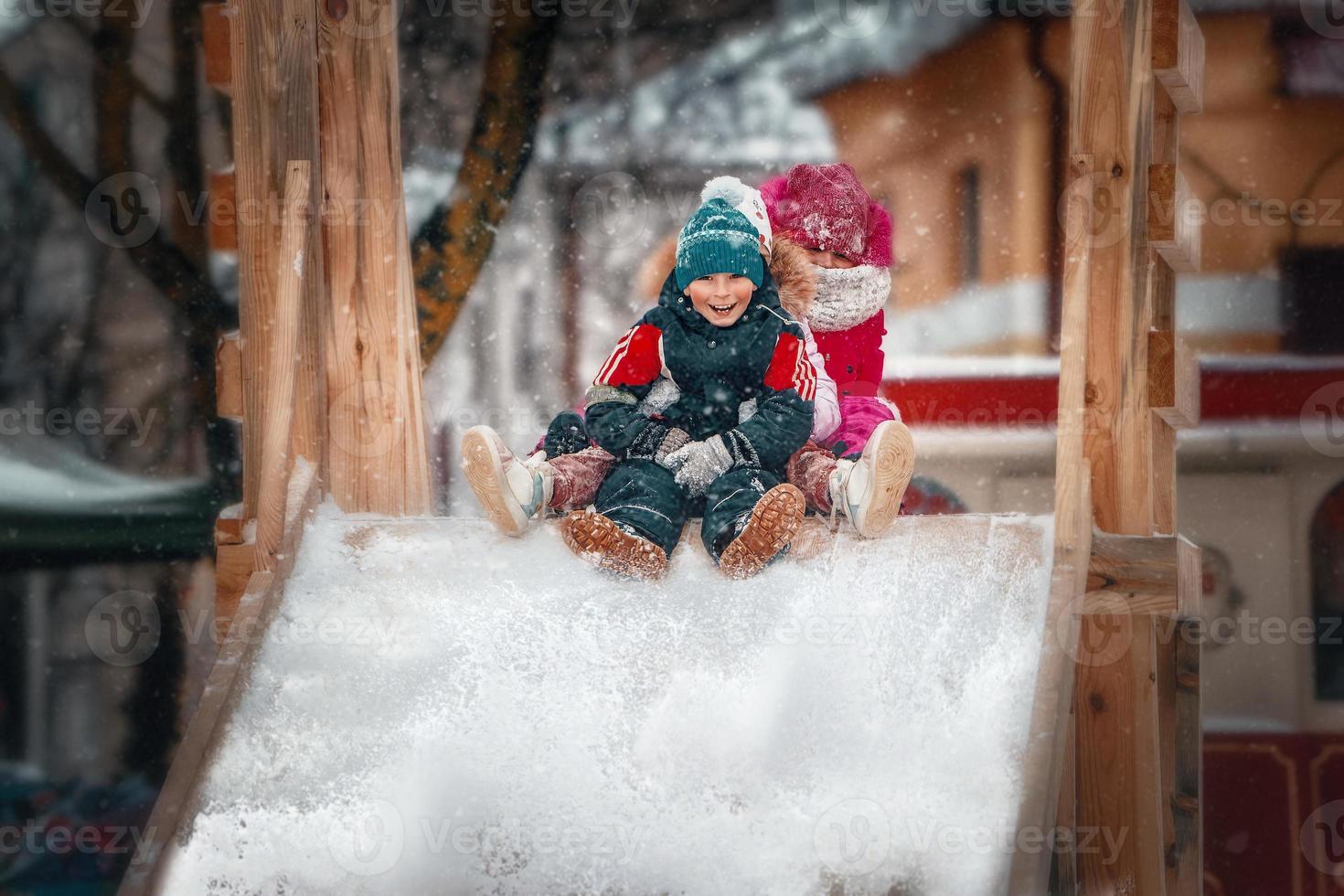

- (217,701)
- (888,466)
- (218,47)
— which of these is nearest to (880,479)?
(888,466)

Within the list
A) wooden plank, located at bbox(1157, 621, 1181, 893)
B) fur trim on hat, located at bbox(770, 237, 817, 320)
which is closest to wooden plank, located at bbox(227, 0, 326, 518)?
fur trim on hat, located at bbox(770, 237, 817, 320)

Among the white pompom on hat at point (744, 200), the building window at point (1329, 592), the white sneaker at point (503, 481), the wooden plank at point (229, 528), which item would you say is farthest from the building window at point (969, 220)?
the wooden plank at point (229, 528)

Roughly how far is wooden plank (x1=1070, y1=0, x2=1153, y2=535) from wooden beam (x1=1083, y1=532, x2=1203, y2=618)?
0.26 ft

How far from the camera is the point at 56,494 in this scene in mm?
5484

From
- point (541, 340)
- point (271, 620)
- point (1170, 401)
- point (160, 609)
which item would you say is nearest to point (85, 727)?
point (160, 609)

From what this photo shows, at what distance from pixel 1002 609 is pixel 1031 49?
4329 millimetres

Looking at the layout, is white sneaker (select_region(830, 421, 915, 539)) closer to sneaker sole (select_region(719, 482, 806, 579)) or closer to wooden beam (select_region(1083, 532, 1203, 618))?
sneaker sole (select_region(719, 482, 806, 579))

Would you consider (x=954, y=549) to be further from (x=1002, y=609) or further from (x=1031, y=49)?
(x=1031, y=49)

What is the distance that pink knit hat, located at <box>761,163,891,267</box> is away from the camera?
298 centimetres

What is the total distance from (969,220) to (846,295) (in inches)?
128

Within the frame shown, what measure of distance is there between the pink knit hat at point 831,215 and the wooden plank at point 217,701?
125cm

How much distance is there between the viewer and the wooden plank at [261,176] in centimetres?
280

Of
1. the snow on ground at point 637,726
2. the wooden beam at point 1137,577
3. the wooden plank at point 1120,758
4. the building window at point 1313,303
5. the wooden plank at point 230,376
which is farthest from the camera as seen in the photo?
the building window at point 1313,303

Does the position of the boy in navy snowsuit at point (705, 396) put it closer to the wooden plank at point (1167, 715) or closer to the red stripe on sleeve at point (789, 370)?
the red stripe on sleeve at point (789, 370)
